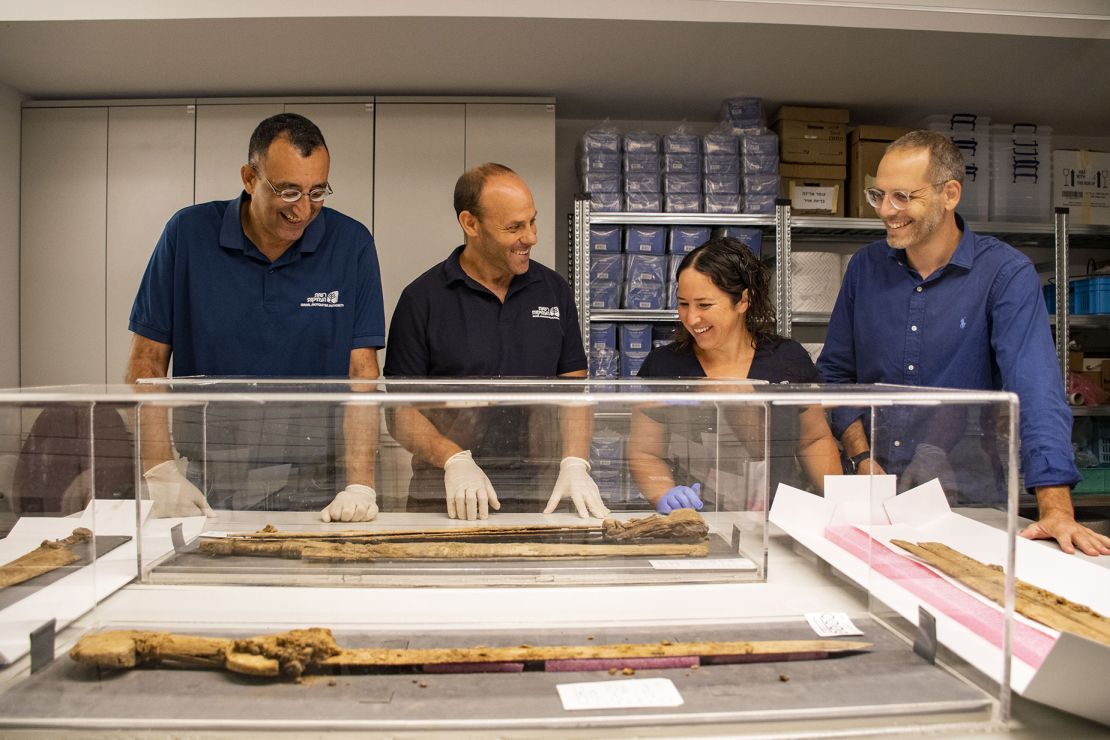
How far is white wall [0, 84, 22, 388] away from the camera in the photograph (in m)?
3.28

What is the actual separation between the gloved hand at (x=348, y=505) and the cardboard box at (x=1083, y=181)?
4.17 m

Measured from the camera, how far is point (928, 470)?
971 mm

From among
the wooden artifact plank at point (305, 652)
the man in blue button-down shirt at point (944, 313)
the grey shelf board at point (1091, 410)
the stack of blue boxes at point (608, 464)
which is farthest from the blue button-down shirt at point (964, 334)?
the grey shelf board at point (1091, 410)

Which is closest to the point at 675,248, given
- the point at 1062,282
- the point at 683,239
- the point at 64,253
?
the point at 683,239

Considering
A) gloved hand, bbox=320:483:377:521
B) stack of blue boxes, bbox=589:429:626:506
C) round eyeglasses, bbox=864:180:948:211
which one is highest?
round eyeglasses, bbox=864:180:948:211

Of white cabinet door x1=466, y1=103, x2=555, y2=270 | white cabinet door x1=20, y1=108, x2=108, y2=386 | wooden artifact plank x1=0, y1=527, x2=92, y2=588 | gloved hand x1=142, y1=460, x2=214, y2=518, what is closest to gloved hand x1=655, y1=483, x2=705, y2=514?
gloved hand x1=142, y1=460, x2=214, y2=518

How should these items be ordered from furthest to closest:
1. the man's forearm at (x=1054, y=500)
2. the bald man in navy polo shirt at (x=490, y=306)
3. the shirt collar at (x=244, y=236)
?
1. the bald man in navy polo shirt at (x=490, y=306)
2. the shirt collar at (x=244, y=236)
3. the man's forearm at (x=1054, y=500)

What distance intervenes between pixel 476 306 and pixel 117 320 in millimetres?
2186

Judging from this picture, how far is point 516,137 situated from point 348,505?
258 centimetres

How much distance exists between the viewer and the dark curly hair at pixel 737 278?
1.98m

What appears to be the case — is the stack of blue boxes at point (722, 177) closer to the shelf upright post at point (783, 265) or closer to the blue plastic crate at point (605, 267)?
the shelf upright post at point (783, 265)

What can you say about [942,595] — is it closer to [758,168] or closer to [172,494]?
[172,494]

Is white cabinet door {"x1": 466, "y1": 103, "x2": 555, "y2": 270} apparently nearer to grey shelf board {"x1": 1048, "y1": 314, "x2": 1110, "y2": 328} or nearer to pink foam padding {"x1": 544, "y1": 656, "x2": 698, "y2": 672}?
grey shelf board {"x1": 1048, "y1": 314, "x2": 1110, "y2": 328}

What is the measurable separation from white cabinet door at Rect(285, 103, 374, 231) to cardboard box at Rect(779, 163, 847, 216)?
71.4 inches
